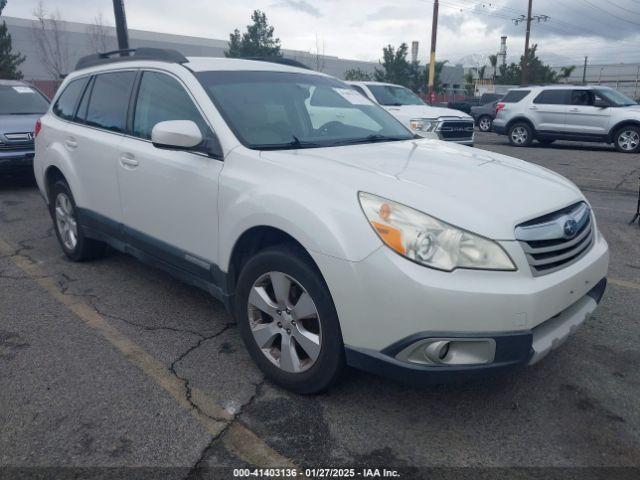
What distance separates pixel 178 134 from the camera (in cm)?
308

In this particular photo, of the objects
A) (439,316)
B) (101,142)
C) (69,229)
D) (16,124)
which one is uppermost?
(101,142)

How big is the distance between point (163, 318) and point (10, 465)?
159 cm

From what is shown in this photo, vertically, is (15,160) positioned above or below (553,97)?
below

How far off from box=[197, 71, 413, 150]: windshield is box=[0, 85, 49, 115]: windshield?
287 inches

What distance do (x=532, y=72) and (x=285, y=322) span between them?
5220cm

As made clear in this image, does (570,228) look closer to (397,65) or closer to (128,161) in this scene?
(128,161)

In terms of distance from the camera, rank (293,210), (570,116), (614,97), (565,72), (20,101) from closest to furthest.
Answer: (293,210), (20,101), (614,97), (570,116), (565,72)

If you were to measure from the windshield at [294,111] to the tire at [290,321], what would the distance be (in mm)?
773

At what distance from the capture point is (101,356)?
335cm

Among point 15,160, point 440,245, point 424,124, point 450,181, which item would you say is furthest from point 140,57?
point 424,124

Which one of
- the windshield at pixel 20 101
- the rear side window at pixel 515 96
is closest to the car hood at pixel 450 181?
the windshield at pixel 20 101

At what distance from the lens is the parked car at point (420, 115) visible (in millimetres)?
10930

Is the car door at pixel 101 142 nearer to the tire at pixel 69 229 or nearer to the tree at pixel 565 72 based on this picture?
the tire at pixel 69 229

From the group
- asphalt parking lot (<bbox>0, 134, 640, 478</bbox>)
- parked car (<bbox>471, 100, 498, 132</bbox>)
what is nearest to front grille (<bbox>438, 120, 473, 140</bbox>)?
asphalt parking lot (<bbox>0, 134, 640, 478</bbox>)
